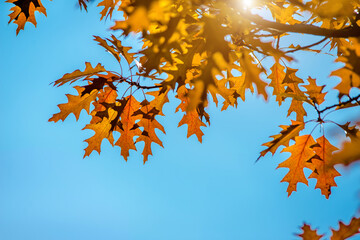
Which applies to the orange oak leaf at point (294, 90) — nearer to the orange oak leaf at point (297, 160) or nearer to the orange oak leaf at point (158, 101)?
the orange oak leaf at point (297, 160)

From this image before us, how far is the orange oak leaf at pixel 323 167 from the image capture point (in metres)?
1.98

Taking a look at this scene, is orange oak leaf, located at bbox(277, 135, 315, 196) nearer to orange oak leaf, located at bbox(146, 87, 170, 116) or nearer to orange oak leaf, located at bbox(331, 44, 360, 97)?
orange oak leaf, located at bbox(331, 44, 360, 97)

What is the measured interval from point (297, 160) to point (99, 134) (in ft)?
4.67

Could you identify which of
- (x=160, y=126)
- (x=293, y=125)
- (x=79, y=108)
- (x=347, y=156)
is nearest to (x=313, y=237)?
(x=293, y=125)

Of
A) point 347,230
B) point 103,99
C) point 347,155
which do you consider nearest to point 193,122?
point 103,99

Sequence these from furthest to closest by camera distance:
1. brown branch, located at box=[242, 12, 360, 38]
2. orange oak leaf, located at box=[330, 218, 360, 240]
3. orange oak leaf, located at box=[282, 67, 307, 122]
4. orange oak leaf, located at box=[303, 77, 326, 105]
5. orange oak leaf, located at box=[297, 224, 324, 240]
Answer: orange oak leaf, located at box=[282, 67, 307, 122], orange oak leaf, located at box=[303, 77, 326, 105], orange oak leaf, located at box=[297, 224, 324, 240], orange oak leaf, located at box=[330, 218, 360, 240], brown branch, located at box=[242, 12, 360, 38]

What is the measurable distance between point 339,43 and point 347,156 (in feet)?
6.22

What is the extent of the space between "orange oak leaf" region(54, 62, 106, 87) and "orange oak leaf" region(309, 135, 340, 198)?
1.52 m

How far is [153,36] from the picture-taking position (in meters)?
1.39

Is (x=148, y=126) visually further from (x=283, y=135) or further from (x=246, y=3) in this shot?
(x=246, y=3)

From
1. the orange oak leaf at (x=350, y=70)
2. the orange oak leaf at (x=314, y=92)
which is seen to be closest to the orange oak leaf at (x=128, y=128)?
the orange oak leaf at (x=314, y=92)

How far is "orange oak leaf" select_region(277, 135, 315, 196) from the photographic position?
2.00 meters

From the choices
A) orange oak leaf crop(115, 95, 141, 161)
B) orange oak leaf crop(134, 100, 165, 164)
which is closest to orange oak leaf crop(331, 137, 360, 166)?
orange oak leaf crop(134, 100, 165, 164)

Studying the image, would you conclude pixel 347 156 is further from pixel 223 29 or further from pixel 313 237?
pixel 313 237
